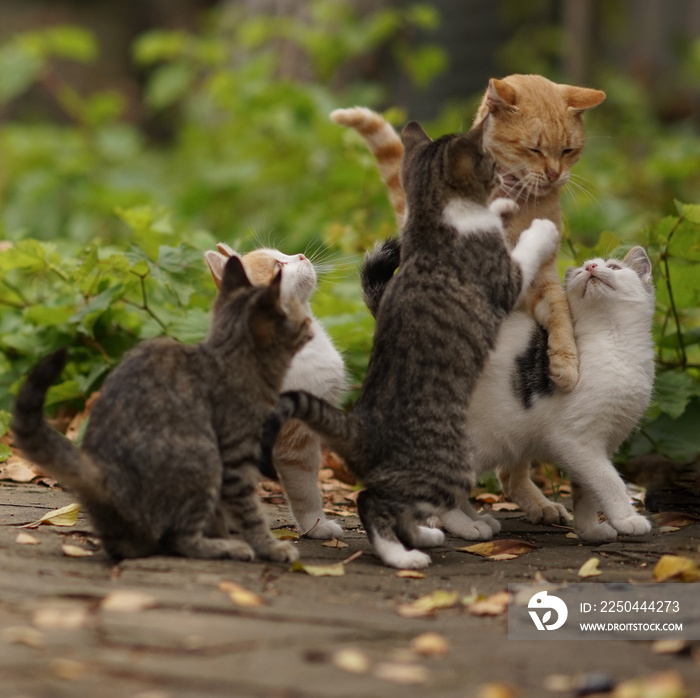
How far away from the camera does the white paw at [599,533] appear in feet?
11.2

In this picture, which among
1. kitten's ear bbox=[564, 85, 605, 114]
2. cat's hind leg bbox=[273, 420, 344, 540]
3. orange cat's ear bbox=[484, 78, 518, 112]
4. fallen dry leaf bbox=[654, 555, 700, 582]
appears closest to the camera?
fallen dry leaf bbox=[654, 555, 700, 582]

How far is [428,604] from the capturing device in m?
2.51

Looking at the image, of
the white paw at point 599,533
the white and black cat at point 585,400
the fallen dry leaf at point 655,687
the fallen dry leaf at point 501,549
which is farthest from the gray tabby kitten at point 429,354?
the fallen dry leaf at point 655,687

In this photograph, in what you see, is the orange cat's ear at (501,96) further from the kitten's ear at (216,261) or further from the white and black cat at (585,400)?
the kitten's ear at (216,261)

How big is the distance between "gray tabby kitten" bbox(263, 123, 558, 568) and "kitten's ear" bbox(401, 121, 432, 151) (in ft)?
0.50

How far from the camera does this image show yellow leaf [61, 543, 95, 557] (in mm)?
2849

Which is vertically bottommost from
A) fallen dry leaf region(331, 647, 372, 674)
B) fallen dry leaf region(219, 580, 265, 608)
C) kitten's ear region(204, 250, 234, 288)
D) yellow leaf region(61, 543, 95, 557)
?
fallen dry leaf region(331, 647, 372, 674)

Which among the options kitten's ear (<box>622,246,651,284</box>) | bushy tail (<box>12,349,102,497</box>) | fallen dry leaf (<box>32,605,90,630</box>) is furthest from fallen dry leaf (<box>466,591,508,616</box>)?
kitten's ear (<box>622,246,651,284</box>)

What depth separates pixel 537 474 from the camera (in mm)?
4848

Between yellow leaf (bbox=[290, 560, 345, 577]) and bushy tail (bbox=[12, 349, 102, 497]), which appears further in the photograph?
yellow leaf (bbox=[290, 560, 345, 577])

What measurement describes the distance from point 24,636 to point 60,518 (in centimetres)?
126

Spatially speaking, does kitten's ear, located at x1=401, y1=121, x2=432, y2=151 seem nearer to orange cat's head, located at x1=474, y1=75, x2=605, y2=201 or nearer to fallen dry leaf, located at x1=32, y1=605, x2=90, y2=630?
orange cat's head, located at x1=474, y1=75, x2=605, y2=201

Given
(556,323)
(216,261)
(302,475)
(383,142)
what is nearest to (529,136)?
(383,142)

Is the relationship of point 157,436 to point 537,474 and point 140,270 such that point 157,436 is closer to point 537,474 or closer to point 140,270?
point 140,270
